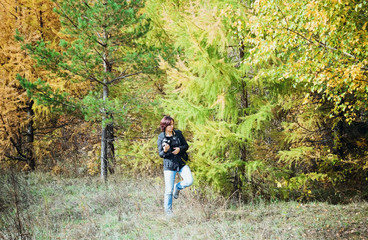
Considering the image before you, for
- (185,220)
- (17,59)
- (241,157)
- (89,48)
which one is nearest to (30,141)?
(17,59)

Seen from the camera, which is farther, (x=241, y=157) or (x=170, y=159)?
(x=241, y=157)

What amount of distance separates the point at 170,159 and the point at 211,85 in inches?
79.0

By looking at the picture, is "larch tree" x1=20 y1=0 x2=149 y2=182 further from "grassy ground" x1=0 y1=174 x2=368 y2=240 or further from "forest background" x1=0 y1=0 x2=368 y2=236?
"grassy ground" x1=0 y1=174 x2=368 y2=240

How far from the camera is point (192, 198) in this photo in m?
6.25

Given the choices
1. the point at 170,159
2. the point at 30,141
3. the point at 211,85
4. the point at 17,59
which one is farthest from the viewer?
the point at 30,141

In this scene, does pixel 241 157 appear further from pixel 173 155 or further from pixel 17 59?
pixel 17 59

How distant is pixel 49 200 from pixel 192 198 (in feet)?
14.6

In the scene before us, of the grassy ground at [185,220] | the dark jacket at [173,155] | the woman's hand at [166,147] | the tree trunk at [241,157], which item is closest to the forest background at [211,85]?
the tree trunk at [241,157]

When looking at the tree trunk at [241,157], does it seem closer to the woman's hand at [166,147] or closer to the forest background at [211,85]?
the forest background at [211,85]

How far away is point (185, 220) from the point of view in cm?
561

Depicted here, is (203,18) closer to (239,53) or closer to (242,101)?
(239,53)

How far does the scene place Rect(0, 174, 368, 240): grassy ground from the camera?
5.02 m

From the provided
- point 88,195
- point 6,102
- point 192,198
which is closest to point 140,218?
point 192,198

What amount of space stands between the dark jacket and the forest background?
2.20ft
